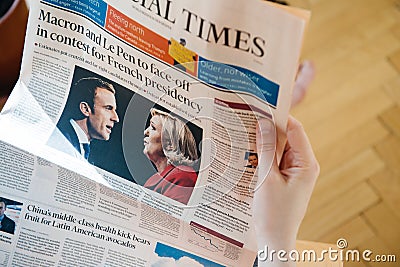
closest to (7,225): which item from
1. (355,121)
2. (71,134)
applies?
(71,134)

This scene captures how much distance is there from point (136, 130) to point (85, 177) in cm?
7

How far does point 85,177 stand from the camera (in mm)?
560

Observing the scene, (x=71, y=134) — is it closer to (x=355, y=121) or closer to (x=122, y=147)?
(x=122, y=147)

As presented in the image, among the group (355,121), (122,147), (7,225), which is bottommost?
(7,225)

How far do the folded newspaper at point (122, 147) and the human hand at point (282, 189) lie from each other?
0.03ft

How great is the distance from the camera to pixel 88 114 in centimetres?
55

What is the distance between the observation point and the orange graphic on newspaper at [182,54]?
20.4 inches

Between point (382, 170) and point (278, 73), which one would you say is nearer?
point (278, 73)

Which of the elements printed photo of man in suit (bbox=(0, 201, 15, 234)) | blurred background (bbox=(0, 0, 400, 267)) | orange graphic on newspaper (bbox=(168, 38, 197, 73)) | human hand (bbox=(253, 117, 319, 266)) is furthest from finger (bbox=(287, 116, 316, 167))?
blurred background (bbox=(0, 0, 400, 267))

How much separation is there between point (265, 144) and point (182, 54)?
0.12 m

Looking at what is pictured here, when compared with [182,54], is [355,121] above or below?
above

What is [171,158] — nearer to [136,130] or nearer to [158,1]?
[136,130]

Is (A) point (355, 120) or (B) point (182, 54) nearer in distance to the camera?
(B) point (182, 54)

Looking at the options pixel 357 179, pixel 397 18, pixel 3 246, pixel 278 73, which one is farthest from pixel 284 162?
pixel 397 18
